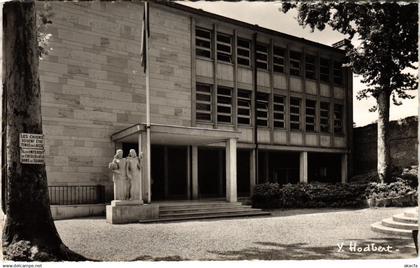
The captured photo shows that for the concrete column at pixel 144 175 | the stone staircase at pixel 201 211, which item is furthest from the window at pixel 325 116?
the concrete column at pixel 144 175

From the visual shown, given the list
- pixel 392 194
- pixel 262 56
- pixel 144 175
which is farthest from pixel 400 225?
pixel 262 56

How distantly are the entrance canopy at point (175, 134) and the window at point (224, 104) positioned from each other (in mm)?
2461

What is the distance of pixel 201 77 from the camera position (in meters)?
19.0

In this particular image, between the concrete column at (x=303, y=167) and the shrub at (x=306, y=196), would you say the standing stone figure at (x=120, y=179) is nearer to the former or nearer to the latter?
the shrub at (x=306, y=196)

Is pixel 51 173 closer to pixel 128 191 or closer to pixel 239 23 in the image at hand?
pixel 128 191

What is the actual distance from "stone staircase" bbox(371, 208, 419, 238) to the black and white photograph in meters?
0.04

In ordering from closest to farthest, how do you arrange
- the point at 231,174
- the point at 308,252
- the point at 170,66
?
the point at 308,252, the point at 231,174, the point at 170,66

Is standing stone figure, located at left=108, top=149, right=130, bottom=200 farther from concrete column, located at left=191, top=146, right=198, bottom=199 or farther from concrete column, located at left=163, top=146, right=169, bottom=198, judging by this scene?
concrete column, located at left=191, top=146, right=198, bottom=199

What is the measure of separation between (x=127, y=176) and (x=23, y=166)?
5.57 metres

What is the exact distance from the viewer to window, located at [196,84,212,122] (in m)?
19.0

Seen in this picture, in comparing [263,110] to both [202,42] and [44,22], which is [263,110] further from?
[44,22]

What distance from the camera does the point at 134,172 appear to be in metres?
12.9

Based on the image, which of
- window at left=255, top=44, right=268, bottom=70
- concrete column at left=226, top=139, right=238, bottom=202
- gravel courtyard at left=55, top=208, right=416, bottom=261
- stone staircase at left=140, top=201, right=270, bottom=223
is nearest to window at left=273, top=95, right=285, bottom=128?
window at left=255, top=44, right=268, bottom=70

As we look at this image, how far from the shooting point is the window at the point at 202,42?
19.2 m
